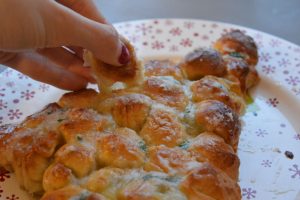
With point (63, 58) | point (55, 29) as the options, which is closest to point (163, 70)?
point (63, 58)

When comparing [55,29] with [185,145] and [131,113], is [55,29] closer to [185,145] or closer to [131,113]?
[131,113]

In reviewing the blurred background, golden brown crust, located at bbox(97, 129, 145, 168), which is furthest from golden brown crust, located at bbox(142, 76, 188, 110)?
the blurred background

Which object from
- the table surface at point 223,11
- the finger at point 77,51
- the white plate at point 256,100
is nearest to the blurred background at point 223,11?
the table surface at point 223,11

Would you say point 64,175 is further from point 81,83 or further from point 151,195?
point 81,83

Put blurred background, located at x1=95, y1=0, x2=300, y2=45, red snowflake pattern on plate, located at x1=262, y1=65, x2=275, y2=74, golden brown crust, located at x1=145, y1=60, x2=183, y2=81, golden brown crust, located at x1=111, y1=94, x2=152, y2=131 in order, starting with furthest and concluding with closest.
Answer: blurred background, located at x1=95, y1=0, x2=300, y2=45
red snowflake pattern on plate, located at x1=262, y1=65, x2=275, y2=74
golden brown crust, located at x1=145, y1=60, x2=183, y2=81
golden brown crust, located at x1=111, y1=94, x2=152, y2=131

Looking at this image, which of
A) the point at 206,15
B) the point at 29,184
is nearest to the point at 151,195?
the point at 29,184

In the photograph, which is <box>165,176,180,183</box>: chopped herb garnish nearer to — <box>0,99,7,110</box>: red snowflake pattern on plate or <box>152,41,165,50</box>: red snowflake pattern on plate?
<box>0,99,7,110</box>: red snowflake pattern on plate
